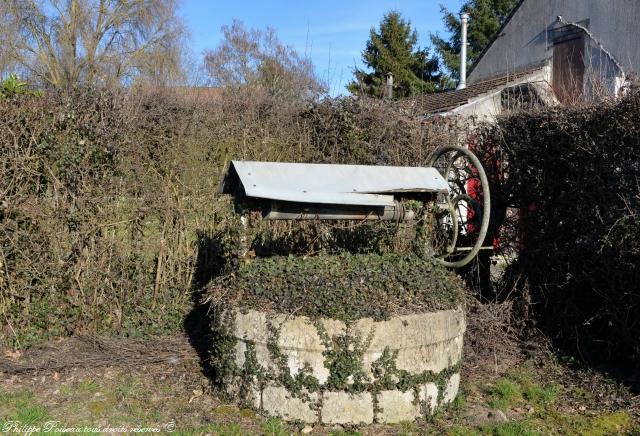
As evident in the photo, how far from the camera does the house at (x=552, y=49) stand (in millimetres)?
12914

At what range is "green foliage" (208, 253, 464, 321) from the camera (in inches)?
183

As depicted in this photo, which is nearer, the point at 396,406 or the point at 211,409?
the point at 396,406

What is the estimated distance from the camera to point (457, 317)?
5.02m

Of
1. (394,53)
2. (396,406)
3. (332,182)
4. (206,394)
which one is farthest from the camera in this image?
(394,53)

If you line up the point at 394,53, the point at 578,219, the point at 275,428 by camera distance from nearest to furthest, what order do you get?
the point at 275,428 < the point at 578,219 < the point at 394,53

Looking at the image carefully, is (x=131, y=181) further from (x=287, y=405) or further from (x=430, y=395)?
(x=430, y=395)

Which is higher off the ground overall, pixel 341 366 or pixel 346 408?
pixel 341 366

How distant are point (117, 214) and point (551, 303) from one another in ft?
15.9

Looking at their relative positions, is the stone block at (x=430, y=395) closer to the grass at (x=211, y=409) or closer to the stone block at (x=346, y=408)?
the grass at (x=211, y=409)

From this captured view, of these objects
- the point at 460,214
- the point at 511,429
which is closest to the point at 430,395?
the point at 511,429

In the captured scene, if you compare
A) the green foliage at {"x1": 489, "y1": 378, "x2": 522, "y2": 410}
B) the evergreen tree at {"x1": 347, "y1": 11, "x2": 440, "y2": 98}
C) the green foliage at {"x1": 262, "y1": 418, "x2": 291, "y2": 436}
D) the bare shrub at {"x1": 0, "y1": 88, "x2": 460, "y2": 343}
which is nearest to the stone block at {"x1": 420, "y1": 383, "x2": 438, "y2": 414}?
the green foliage at {"x1": 489, "y1": 378, "x2": 522, "y2": 410}

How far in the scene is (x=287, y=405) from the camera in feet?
15.4

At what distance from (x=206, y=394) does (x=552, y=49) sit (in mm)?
14788

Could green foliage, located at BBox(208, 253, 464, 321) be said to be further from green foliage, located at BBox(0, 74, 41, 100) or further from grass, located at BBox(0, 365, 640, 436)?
green foliage, located at BBox(0, 74, 41, 100)
